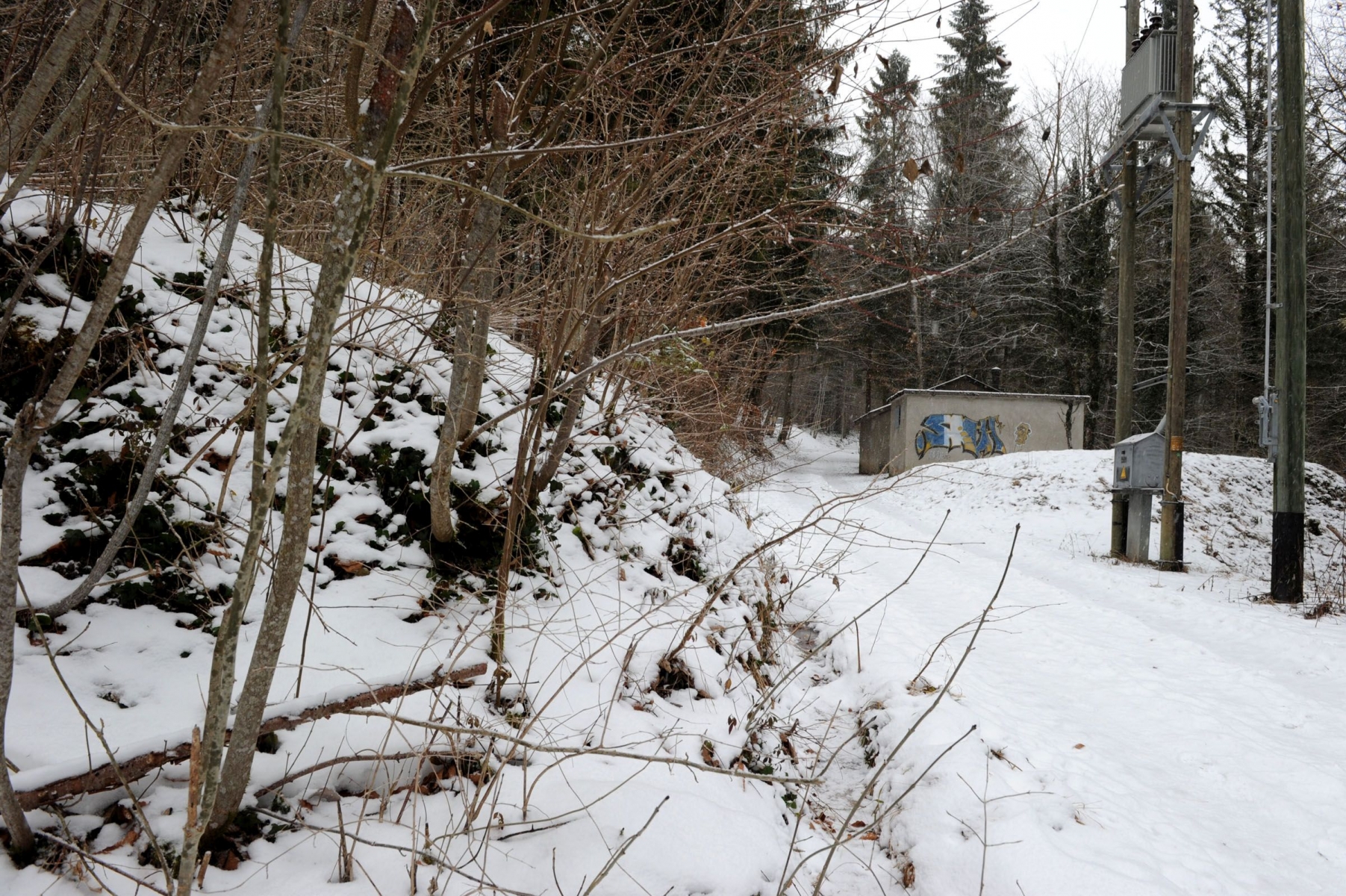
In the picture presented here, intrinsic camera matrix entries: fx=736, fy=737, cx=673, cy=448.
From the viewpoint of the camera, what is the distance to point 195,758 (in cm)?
132

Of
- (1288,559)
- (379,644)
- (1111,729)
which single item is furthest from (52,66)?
(1288,559)

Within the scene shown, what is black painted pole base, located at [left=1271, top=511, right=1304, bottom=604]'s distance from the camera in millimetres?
6969

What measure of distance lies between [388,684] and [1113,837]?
9.11ft

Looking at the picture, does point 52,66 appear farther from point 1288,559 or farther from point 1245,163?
point 1245,163

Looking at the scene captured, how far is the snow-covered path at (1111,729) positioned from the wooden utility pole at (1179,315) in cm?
66

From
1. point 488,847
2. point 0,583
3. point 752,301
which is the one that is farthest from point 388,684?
point 752,301

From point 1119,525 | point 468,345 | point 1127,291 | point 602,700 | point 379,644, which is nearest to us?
point 379,644

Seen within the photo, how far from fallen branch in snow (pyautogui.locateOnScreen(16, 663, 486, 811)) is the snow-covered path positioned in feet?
6.53

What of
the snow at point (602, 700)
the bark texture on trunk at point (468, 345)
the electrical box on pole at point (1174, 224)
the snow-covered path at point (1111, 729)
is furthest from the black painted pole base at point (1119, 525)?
the bark texture on trunk at point (468, 345)

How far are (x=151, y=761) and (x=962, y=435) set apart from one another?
71.6ft

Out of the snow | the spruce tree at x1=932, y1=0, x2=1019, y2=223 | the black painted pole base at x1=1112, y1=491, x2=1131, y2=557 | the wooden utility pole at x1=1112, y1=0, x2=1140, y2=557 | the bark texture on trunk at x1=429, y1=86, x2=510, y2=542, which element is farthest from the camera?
the wooden utility pole at x1=1112, y1=0, x2=1140, y2=557

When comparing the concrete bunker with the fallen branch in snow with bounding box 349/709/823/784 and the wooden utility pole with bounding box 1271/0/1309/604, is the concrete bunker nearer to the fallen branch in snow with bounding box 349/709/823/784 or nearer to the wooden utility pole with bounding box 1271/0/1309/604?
the wooden utility pole with bounding box 1271/0/1309/604

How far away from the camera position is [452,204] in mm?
5824

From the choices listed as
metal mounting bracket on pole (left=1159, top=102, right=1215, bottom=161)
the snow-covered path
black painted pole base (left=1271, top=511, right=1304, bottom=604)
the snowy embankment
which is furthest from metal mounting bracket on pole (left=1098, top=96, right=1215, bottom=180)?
the snowy embankment
